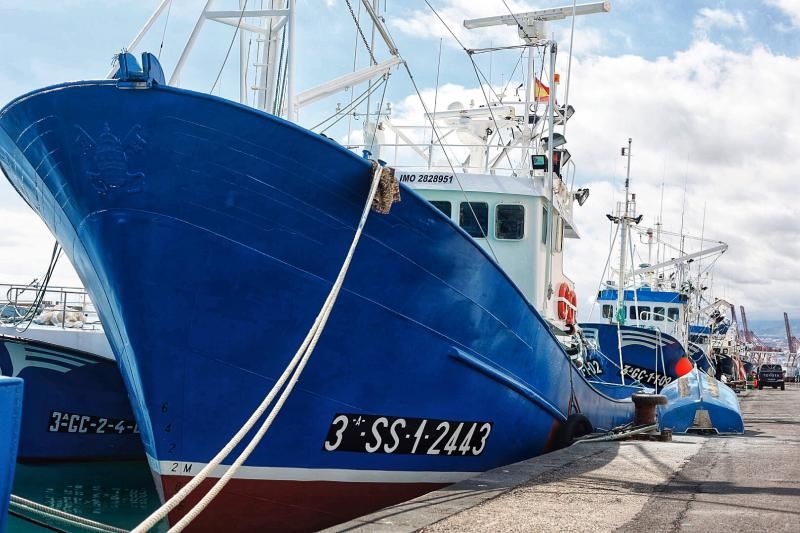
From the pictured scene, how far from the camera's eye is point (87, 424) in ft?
31.6

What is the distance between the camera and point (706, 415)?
10562 millimetres

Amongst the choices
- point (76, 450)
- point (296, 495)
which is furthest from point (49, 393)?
point (296, 495)

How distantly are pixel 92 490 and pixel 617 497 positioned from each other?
5979 millimetres

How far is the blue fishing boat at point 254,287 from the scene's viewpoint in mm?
4906

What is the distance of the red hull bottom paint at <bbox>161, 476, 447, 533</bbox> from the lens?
17.2 feet

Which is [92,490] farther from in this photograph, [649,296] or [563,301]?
[649,296]

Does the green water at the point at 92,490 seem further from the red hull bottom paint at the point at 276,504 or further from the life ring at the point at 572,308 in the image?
the life ring at the point at 572,308

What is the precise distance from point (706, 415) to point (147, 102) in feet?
27.9

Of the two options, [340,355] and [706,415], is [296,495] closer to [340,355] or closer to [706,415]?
[340,355]

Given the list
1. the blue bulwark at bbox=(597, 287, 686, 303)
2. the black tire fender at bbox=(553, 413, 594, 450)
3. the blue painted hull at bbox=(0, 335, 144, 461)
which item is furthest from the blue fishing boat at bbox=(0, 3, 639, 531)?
the blue bulwark at bbox=(597, 287, 686, 303)

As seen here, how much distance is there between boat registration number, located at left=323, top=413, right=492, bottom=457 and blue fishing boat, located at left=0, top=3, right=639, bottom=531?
15mm

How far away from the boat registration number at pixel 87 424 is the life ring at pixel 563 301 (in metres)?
5.43

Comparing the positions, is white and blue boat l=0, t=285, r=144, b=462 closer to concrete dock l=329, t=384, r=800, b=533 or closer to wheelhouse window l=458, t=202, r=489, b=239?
wheelhouse window l=458, t=202, r=489, b=239

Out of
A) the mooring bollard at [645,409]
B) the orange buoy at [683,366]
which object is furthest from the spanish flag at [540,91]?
the orange buoy at [683,366]
